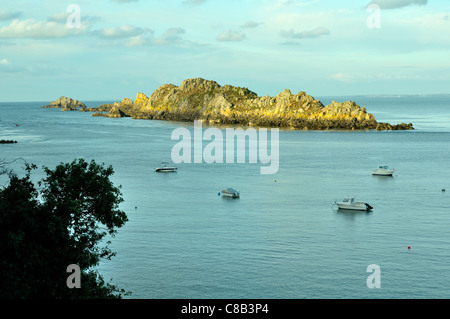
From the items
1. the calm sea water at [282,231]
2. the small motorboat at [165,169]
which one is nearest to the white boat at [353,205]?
the calm sea water at [282,231]

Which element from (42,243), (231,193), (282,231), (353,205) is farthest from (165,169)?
(42,243)

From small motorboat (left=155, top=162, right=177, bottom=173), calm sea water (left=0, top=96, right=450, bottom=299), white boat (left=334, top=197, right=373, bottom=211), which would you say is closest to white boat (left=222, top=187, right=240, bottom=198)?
calm sea water (left=0, top=96, right=450, bottom=299)

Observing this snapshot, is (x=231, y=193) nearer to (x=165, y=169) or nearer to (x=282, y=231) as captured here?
(x=282, y=231)

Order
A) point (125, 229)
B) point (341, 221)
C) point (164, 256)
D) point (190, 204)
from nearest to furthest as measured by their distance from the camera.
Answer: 1. point (164, 256)
2. point (125, 229)
3. point (341, 221)
4. point (190, 204)

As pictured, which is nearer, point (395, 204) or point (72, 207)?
point (72, 207)

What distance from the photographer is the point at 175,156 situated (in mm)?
138875

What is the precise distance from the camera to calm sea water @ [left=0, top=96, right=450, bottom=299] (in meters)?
45.0

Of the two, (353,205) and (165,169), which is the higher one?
(165,169)

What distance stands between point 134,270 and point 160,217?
821 inches

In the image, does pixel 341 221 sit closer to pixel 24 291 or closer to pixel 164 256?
pixel 164 256

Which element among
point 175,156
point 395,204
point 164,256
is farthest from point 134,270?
point 175,156

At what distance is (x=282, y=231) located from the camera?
61.6m

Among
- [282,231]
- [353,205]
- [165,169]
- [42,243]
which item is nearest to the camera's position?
[42,243]
